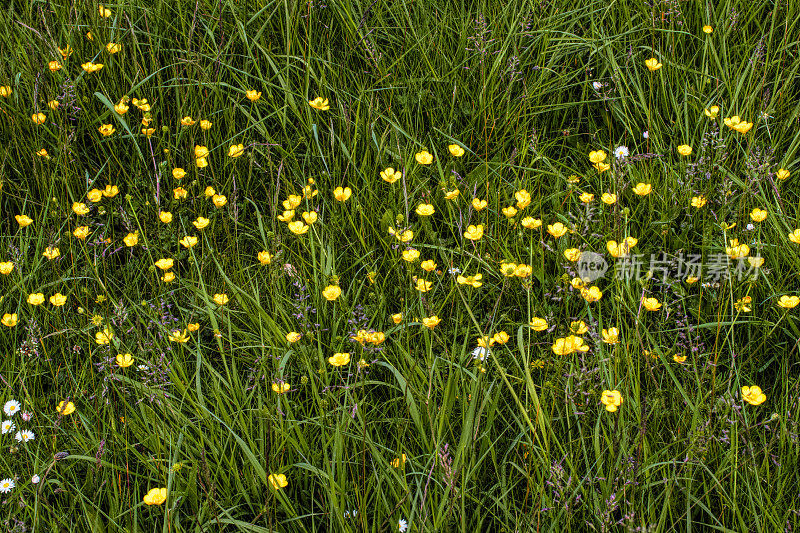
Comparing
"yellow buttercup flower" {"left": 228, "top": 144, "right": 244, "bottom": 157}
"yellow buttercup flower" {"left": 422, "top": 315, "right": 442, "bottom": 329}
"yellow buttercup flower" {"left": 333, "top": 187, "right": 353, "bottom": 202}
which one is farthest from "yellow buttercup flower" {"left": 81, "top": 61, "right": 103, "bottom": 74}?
"yellow buttercup flower" {"left": 422, "top": 315, "right": 442, "bottom": 329}

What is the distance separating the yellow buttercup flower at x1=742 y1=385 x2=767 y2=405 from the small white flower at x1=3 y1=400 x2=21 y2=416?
1822 millimetres

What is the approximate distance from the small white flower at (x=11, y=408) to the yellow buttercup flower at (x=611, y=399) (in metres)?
1.47

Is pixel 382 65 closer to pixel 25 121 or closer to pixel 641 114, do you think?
pixel 641 114

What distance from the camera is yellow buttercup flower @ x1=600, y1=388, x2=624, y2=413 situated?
154cm

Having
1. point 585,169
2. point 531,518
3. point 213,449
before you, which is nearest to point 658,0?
point 585,169

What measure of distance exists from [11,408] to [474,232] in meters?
1.37

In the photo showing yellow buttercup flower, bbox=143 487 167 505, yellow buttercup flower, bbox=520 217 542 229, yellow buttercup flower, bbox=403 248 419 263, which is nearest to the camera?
yellow buttercup flower, bbox=143 487 167 505

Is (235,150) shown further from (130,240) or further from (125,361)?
(125,361)

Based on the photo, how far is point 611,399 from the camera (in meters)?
1.54

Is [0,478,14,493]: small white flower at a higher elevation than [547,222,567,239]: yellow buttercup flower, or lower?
higher

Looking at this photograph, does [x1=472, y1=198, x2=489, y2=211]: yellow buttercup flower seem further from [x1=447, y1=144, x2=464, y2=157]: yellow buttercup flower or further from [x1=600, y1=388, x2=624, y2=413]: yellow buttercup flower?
[x1=600, y1=388, x2=624, y2=413]: yellow buttercup flower

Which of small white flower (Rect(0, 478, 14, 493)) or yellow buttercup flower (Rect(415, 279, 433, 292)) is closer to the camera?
small white flower (Rect(0, 478, 14, 493))

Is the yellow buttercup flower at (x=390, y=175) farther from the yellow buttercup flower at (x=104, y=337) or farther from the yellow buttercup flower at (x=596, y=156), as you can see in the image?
the yellow buttercup flower at (x=104, y=337)

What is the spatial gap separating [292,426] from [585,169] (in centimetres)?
146
